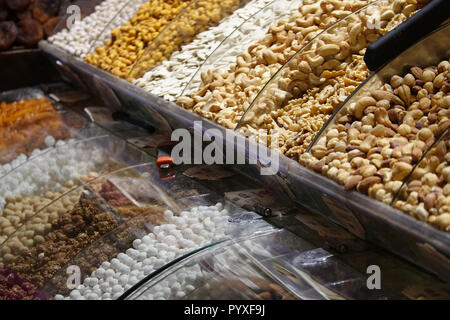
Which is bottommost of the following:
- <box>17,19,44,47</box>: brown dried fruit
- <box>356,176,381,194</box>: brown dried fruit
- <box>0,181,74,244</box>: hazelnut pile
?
<box>0,181,74,244</box>: hazelnut pile

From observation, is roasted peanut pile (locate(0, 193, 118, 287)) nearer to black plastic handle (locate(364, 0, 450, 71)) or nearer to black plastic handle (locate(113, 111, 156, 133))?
black plastic handle (locate(113, 111, 156, 133))

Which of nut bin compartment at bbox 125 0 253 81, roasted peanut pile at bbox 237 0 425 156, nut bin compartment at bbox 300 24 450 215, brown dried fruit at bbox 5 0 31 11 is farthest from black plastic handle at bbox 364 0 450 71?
brown dried fruit at bbox 5 0 31 11

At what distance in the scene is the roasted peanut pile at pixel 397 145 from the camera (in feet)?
3.99

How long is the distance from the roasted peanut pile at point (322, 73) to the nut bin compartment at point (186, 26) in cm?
88

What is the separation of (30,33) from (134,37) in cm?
108

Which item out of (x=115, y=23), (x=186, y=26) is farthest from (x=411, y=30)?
(x=115, y=23)

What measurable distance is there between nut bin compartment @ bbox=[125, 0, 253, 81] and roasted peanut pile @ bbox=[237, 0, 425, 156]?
88 cm

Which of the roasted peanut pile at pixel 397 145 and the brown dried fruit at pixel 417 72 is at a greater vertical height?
the brown dried fruit at pixel 417 72

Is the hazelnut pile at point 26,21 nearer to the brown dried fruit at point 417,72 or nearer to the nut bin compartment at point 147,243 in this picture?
the nut bin compartment at point 147,243

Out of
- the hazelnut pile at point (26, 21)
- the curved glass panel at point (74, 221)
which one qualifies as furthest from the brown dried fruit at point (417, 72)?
the hazelnut pile at point (26, 21)

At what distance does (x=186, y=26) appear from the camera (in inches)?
103

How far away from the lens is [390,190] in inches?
49.1

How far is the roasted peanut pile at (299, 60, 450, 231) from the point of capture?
122 centimetres

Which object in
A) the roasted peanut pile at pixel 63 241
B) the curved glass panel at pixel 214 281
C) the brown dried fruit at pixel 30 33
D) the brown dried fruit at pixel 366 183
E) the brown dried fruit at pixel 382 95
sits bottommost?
the roasted peanut pile at pixel 63 241
